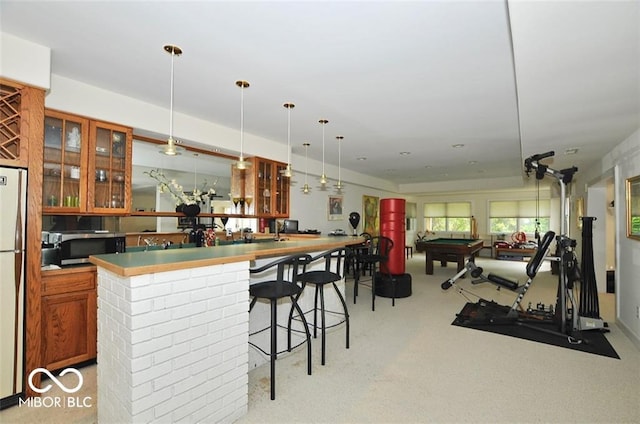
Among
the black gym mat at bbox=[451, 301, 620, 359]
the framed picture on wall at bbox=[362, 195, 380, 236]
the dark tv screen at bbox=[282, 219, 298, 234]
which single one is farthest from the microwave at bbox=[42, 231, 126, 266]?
the framed picture on wall at bbox=[362, 195, 380, 236]

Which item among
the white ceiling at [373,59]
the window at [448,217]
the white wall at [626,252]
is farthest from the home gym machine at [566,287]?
the window at [448,217]

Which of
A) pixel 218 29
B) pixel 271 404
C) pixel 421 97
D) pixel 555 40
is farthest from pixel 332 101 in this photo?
pixel 271 404

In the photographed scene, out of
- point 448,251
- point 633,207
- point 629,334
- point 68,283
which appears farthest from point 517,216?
point 68,283

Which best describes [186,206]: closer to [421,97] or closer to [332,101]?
[332,101]

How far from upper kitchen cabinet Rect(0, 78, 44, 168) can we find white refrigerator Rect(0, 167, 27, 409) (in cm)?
17

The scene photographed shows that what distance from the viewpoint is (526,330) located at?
3623 millimetres

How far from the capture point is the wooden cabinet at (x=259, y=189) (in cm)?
468

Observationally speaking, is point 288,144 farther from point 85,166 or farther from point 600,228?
point 600,228

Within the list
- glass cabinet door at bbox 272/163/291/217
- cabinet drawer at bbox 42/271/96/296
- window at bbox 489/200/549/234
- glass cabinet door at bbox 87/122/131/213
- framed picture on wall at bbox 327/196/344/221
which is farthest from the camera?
window at bbox 489/200/549/234

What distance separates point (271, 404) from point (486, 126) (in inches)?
160

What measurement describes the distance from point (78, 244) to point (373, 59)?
3.00m

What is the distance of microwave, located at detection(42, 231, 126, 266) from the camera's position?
265 centimetres

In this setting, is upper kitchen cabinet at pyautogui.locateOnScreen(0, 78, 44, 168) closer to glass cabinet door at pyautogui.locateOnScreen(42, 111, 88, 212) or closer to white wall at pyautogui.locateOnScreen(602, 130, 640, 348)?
glass cabinet door at pyautogui.locateOnScreen(42, 111, 88, 212)

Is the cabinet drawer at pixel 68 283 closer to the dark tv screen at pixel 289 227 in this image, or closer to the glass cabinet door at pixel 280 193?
the glass cabinet door at pixel 280 193
